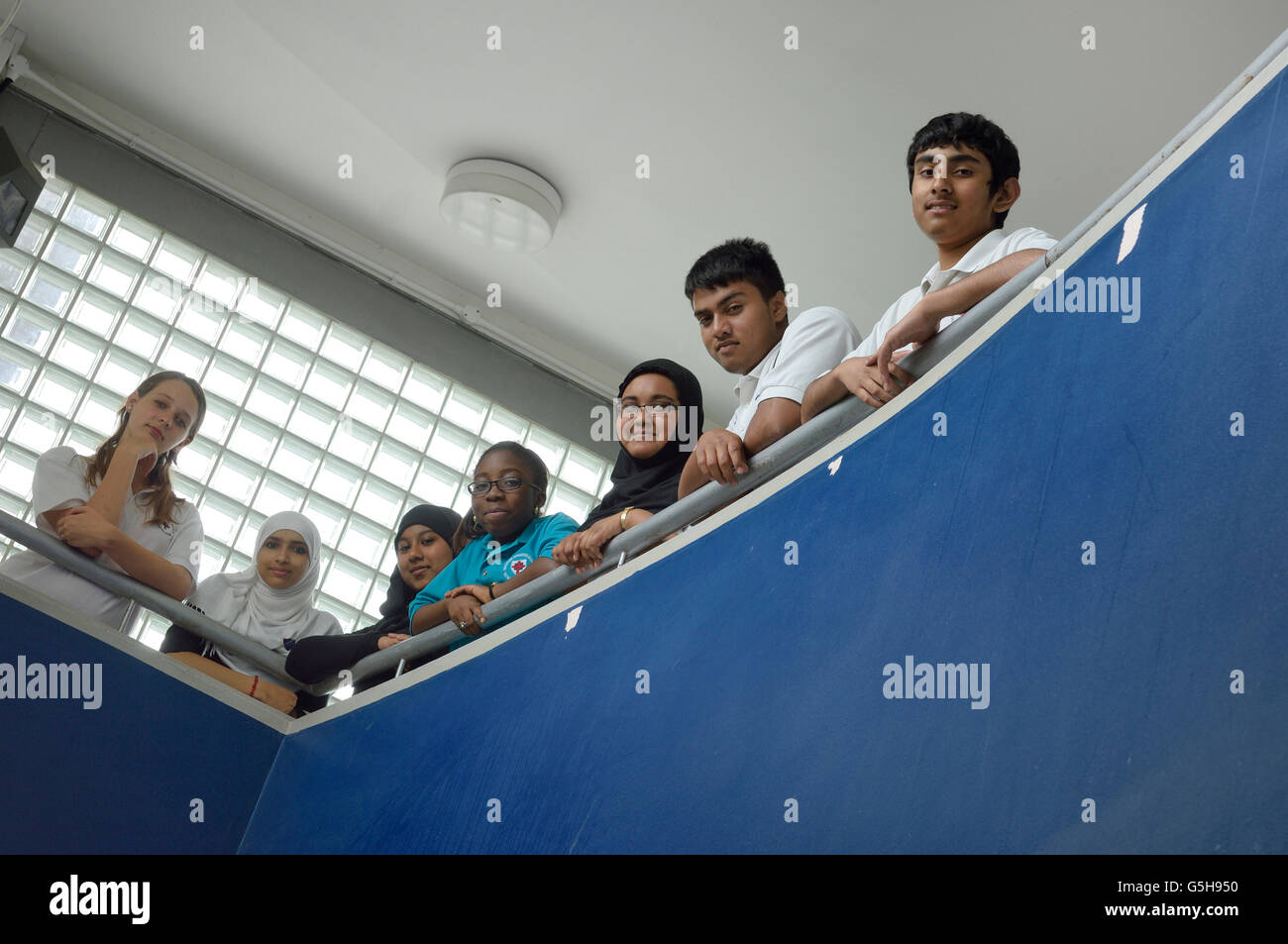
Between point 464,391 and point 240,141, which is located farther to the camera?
point 464,391

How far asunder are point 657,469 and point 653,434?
0.06 m

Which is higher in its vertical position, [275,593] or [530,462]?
[530,462]

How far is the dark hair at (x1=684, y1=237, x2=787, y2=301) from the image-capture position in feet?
6.41

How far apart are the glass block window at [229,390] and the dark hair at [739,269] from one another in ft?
8.63

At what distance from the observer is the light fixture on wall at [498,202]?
3975 millimetres

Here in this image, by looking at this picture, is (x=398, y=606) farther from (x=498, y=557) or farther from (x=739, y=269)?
(x=739, y=269)

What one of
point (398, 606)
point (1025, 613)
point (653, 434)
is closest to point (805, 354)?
point (653, 434)

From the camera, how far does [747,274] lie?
1.95 metres

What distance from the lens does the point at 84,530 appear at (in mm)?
2227

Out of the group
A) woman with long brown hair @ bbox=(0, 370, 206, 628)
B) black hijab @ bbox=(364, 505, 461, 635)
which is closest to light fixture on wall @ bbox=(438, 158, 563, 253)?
black hijab @ bbox=(364, 505, 461, 635)

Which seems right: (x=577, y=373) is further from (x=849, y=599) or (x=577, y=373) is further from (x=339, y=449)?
(x=849, y=599)

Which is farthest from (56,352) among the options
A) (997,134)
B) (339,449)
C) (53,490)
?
(997,134)

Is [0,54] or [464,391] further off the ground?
[0,54]
